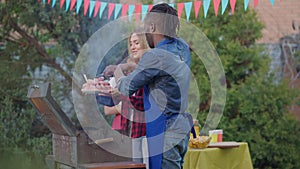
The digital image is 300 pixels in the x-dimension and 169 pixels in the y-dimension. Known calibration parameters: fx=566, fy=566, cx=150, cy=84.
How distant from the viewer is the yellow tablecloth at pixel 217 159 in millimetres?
4738

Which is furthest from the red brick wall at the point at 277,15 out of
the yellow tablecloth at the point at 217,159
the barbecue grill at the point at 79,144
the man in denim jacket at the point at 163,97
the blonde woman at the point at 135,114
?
the man in denim jacket at the point at 163,97

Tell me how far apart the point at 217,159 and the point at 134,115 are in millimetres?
1308

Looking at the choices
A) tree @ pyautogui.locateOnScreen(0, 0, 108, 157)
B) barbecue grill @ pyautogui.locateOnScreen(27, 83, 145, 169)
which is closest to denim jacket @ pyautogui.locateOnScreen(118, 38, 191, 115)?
barbecue grill @ pyautogui.locateOnScreen(27, 83, 145, 169)

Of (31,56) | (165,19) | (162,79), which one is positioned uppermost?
(31,56)

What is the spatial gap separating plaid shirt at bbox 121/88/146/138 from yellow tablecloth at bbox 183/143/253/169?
882mm

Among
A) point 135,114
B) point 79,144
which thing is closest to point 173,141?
point 135,114

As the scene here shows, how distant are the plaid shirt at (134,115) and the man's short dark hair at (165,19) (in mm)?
476

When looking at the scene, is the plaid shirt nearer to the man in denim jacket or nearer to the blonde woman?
the blonde woman

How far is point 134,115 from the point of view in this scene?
3807 mm

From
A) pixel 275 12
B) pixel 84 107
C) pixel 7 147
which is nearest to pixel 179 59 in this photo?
pixel 84 107

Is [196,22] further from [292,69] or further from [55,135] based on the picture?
[55,135]

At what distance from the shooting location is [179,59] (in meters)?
3.28

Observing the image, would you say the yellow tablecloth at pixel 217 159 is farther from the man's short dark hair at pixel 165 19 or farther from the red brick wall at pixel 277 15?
the red brick wall at pixel 277 15

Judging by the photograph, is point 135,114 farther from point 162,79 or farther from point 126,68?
point 162,79
